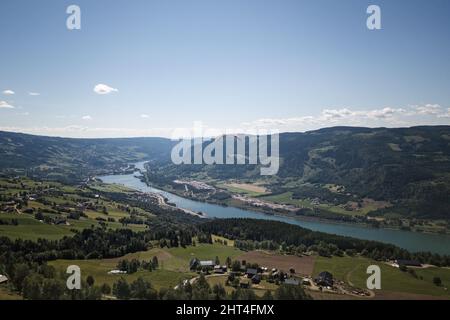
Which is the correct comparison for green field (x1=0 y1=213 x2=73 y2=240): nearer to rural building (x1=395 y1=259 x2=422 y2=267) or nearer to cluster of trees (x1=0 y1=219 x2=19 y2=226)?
cluster of trees (x1=0 y1=219 x2=19 y2=226)

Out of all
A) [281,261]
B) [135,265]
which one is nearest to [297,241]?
[281,261]

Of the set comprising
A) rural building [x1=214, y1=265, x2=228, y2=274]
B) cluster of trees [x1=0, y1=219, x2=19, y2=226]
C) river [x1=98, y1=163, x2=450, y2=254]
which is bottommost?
river [x1=98, y1=163, x2=450, y2=254]

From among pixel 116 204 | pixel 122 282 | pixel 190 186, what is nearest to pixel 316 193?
pixel 190 186

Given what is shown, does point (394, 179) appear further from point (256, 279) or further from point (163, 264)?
point (256, 279)

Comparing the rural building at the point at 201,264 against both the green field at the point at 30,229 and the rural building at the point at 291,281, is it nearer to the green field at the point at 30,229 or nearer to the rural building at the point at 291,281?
the rural building at the point at 291,281

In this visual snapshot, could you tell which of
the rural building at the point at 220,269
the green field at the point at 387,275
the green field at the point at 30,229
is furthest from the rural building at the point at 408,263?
the green field at the point at 30,229

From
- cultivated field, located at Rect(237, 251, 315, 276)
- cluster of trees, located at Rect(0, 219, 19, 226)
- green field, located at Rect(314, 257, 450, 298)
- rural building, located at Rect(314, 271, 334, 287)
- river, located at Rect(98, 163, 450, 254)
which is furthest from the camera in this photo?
river, located at Rect(98, 163, 450, 254)

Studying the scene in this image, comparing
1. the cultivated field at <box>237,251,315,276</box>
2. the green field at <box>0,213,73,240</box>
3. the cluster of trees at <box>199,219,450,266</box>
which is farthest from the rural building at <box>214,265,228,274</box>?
the green field at <box>0,213,73,240</box>
